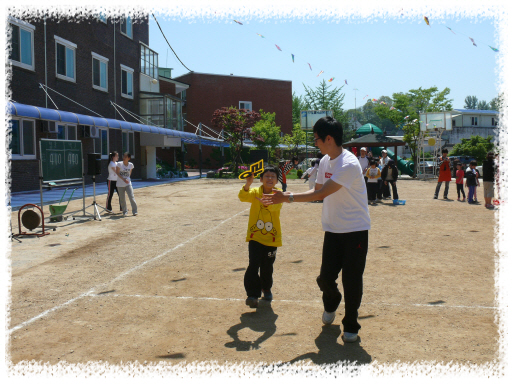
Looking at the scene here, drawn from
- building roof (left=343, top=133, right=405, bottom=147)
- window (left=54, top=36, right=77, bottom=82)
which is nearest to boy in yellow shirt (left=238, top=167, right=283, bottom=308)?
window (left=54, top=36, right=77, bottom=82)

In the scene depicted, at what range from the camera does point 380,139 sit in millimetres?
32656

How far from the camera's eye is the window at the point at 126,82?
2900 cm

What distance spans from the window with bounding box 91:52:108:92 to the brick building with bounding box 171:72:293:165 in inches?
995

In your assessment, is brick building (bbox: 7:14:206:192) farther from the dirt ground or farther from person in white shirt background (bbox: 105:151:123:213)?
the dirt ground

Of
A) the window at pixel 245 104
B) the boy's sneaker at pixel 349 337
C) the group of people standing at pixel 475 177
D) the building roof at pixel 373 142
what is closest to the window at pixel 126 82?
the building roof at pixel 373 142

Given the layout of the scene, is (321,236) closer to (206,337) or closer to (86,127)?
(206,337)

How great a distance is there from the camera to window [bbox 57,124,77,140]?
860 inches

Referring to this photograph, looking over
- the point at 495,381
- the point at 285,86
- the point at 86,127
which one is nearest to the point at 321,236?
the point at 495,381

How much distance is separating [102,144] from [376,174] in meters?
16.1

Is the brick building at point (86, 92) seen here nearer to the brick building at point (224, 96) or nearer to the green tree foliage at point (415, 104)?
the brick building at point (224, 96)

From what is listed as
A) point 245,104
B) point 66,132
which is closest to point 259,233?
point 66,132

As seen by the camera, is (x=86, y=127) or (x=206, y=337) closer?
(x=206, y=337)

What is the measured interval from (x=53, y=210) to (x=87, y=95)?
48.2 feet

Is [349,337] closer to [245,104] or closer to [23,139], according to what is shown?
[23,139]
